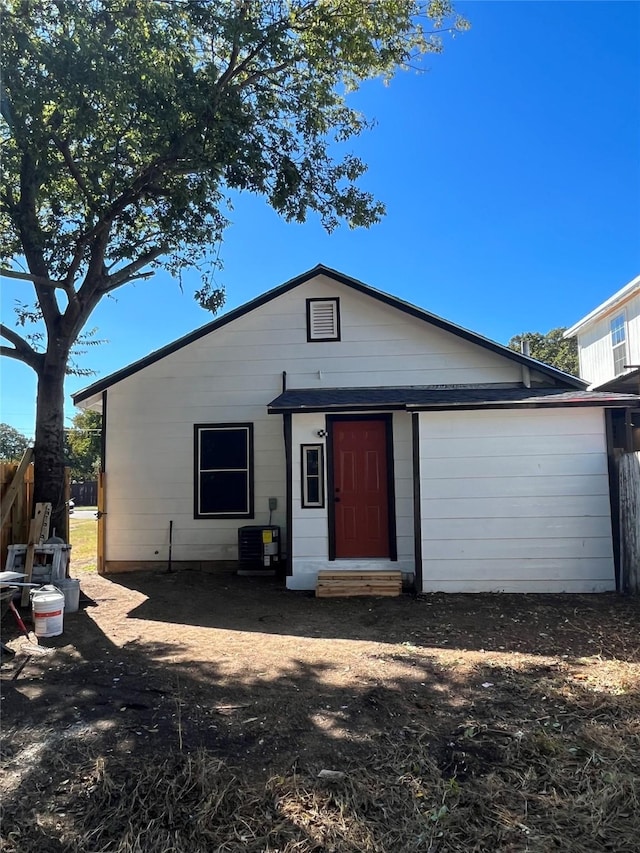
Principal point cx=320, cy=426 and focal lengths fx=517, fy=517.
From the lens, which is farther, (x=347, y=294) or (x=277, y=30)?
(x=347, y=294)

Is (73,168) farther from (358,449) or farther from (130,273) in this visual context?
(358,449)

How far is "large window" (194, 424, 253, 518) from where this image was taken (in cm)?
974

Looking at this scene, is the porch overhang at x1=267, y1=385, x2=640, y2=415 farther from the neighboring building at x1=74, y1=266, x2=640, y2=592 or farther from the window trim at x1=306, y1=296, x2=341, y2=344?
the window trim at x1=306, y1=296, x2=341, y2=344

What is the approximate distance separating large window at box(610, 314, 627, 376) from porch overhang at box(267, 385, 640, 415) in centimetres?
734

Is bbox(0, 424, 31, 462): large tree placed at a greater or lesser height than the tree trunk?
greater

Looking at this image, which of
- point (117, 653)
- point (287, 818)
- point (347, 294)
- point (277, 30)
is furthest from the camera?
point (347, 294)

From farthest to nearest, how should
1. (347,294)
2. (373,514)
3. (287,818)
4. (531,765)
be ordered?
(347,294)
(373,514)
(531,765)
(287,818)

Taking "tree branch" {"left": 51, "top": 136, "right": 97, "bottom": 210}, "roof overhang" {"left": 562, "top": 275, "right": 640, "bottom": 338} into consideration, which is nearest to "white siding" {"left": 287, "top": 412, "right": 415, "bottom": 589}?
"tree branch" {"left": 51, "top": 136, "right": 97, "bottom": 210}

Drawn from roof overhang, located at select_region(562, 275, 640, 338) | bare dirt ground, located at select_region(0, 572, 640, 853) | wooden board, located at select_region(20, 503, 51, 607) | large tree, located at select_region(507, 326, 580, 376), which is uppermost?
large tree, located at select_region(507, 326, 580, 376)

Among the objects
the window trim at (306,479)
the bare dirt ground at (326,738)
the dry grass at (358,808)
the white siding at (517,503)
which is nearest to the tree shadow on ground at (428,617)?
the bare dirt ground at (326,738)

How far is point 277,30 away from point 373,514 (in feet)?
23.7

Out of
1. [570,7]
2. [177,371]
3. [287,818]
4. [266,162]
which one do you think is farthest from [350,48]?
[287,818]

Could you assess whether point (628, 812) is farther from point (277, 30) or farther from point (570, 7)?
point (570, 7)

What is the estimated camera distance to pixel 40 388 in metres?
7.55
